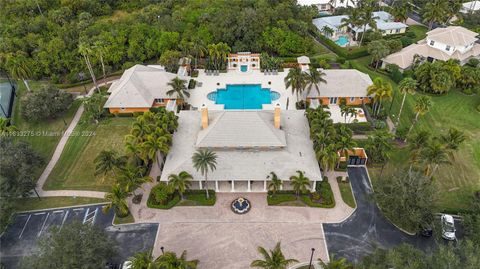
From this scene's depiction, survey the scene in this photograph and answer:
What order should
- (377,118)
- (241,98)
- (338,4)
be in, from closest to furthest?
(377,118)
(241,98)
(338,4)

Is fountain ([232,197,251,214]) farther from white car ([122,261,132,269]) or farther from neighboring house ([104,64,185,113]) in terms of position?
neighboring house ([104,64,185,113])

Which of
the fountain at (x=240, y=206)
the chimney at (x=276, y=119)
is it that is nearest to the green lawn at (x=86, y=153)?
the fountain at (x=240, y=206)

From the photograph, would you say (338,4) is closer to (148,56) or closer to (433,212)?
(148,56)

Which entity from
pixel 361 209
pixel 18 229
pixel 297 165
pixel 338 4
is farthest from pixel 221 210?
pixel 338 4

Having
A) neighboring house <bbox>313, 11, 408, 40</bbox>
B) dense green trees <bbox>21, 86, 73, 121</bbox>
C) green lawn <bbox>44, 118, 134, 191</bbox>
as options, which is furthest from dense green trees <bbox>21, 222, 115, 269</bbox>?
neighboring house <bbox>313, 11, 408, 40</bbox>

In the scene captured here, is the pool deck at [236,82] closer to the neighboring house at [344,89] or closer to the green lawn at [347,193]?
the neighboring house at [344,89]

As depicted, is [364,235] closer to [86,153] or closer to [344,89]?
[344,89]
